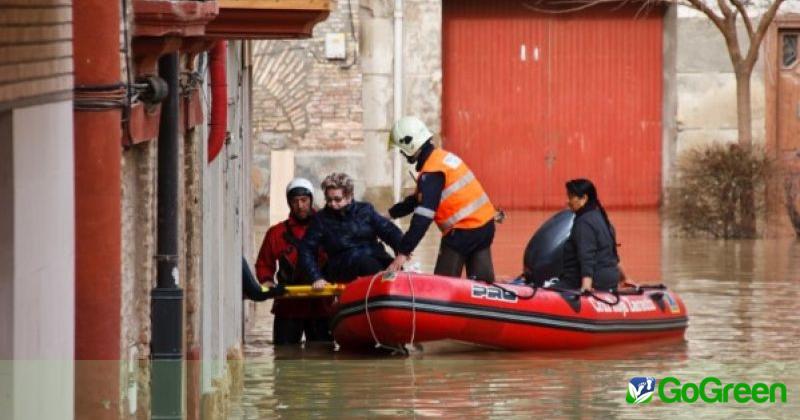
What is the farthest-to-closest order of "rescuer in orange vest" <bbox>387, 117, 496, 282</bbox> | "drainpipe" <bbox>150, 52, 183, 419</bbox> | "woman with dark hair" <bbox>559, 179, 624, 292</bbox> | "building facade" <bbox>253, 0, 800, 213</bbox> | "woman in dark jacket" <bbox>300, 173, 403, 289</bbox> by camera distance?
"building facade" <bbox>253, 0, 800, 213</bbox>
"woman with dark hair" <bbox>559, 179, 624, 292</bbox>
"rescuer in orange vest" <bbox>387, 117, 496, 282</bbox>
"woman in dark jacket" <bbox>300, 173, 403, 289</bbox>
"drainpipe" <bbox>150, 52, 183, 419</bbox>

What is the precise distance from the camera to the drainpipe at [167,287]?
8016mm

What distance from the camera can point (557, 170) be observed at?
3064 centimetres

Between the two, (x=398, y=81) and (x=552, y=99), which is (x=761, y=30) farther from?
(x=398, y=81)

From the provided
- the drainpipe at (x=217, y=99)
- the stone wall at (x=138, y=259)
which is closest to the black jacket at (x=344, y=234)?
the drainpipe at (x=217, y=99)

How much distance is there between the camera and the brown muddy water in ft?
40.0

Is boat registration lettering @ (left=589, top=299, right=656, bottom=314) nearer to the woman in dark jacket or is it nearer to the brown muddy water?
the brown muddy water

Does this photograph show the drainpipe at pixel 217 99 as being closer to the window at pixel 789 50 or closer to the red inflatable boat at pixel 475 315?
the red inflatable boat at pixel 475 315

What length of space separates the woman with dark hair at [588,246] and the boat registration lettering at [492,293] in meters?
0.86

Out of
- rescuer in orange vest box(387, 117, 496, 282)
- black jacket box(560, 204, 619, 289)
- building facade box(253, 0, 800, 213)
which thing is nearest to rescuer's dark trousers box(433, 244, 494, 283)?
rescuer in orange vest box(387, 117, 496, 282)

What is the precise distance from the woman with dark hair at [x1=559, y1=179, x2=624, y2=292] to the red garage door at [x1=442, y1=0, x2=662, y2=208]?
47.9 feet

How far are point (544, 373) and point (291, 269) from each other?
2264 millimetres

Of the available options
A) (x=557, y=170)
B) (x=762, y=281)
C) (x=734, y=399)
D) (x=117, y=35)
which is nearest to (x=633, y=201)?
Answer: (x=557, y=170)

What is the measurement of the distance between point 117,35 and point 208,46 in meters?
2.80

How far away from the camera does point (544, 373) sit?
45.6ft
